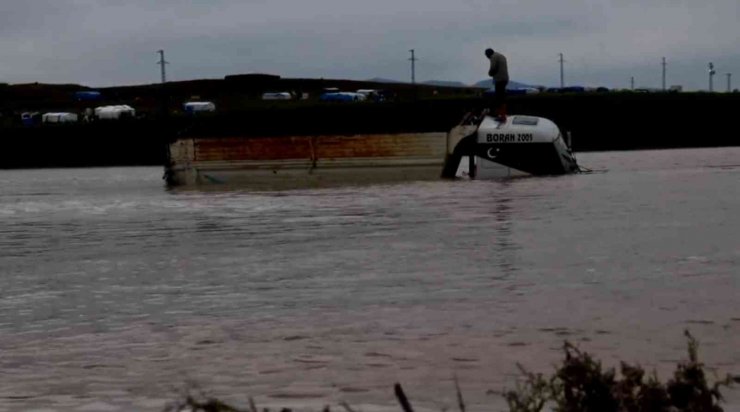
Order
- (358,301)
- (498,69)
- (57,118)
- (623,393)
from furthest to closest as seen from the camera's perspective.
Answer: (57,118) < (498,69) < (358,301) < (623,393)

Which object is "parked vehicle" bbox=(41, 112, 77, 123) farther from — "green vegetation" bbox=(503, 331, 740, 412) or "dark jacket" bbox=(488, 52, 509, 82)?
"green vegetation" bbox=(503, 331, 740, 412)

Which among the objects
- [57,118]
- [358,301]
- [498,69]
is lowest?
[358,301]

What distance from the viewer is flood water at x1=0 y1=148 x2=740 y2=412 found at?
20.9 ft

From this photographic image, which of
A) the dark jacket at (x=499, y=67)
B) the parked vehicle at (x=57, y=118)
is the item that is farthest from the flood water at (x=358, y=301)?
Result: the parked vehicle at (x=57, y=118)

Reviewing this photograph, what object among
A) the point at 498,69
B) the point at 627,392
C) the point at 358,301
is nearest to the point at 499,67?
the point at 498,69

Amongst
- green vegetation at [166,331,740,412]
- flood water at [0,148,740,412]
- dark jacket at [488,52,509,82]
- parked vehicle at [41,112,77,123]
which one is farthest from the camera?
parked vehicle at [41,112,77,123]

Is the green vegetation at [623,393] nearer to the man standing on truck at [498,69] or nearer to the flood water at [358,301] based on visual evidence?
the flood water at [358,301]

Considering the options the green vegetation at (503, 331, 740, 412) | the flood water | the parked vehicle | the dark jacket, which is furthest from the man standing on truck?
the parked vehicle

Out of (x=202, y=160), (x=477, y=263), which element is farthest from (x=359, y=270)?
(x=202, y=160)

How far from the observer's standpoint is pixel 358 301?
29.7 feet

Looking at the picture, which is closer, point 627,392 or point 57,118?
point 627,392

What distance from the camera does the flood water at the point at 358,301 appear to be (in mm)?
6361

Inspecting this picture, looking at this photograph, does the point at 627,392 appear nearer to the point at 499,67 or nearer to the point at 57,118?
the point at 499,67

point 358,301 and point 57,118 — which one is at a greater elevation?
point 57,118
